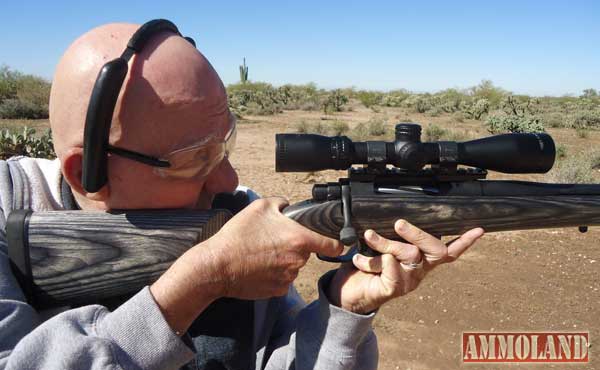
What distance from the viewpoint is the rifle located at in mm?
1447

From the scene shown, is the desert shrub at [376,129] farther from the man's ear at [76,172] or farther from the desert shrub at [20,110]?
the man's ear at [76,172]

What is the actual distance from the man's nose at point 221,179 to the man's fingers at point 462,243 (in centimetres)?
82

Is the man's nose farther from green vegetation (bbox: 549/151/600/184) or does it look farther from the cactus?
the cactus

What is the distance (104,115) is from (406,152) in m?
1.03

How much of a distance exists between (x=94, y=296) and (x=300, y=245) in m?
0.64

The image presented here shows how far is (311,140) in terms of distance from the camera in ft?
5.89

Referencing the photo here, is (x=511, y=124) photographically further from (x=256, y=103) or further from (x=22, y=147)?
(x=22, y=147)

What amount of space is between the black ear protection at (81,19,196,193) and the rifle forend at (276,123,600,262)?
1.87ft

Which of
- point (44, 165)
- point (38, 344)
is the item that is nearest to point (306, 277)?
point (44, 165)

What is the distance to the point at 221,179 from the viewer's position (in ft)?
5.80

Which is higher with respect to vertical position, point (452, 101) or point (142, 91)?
point (452, 101)

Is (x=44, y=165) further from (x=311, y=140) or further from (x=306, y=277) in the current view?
(x=306, y=277)

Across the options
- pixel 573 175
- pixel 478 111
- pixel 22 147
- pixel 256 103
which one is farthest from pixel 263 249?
pixel 256 103
